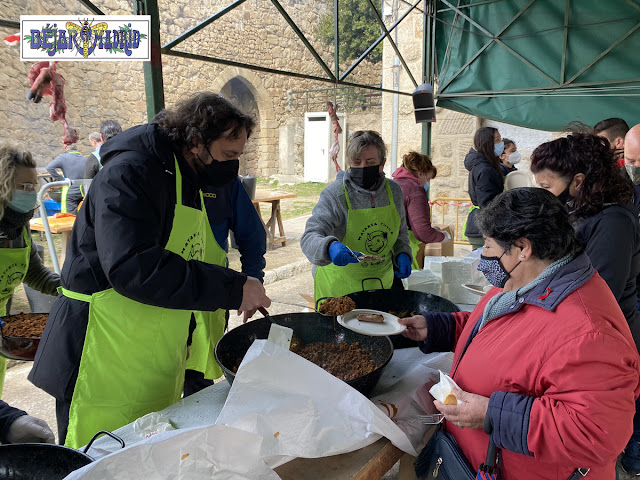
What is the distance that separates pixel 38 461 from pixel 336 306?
1184 millimetres

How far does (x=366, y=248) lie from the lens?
2.73m

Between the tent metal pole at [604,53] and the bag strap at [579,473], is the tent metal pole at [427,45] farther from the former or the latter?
the bag strap at [579,473]

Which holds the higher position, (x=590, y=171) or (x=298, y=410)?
(x=590, y=171)

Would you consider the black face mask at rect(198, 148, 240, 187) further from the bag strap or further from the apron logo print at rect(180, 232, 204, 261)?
the bag strap

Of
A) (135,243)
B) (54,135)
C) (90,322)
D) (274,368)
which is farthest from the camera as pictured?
(54,135)

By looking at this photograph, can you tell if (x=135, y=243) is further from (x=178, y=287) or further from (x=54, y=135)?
(x=54, y=135)

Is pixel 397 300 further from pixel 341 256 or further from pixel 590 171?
pixel 590 171

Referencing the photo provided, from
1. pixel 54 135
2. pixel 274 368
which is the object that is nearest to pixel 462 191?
pixel 274 368

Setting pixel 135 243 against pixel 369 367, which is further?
pixel 369 367

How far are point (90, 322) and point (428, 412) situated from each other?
1190 millimetres

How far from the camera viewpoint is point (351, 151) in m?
2.63

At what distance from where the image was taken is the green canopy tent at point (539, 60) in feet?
15.2

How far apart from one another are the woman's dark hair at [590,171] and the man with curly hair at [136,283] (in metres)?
1.36

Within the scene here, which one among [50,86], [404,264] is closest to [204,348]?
[404,264]
